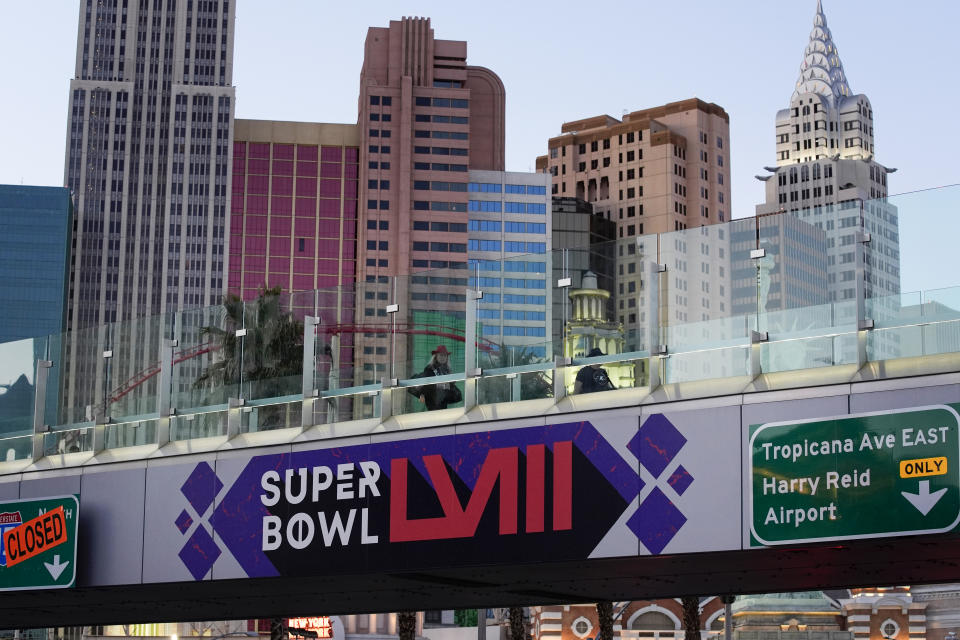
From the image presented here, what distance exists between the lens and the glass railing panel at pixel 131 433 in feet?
106

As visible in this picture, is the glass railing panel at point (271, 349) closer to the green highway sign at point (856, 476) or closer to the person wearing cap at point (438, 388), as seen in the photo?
the person wearing cap at point (438, 388)

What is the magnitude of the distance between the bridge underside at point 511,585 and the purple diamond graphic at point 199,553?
744mm

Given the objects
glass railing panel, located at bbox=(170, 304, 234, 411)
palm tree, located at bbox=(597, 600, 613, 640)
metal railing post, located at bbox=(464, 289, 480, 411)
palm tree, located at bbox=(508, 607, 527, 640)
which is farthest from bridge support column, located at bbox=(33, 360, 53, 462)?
palm tree, located at bbox=(597, 600, 613, 640)

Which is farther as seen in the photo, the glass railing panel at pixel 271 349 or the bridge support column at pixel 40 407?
the bridge support column at pixel 40 407

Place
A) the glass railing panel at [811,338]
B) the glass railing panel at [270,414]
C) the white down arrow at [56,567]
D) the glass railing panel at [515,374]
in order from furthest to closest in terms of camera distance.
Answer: the white down arrow at [56,567], the glass railing panel at [270,414], the glass railing panel at [515,374], the glass railing panel at [811,338]

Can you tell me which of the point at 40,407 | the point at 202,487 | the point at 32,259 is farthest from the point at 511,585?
the point at 32,259

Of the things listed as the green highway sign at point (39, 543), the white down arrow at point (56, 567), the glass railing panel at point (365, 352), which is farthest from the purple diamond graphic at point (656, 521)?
the white down arrow at point (56, 567)

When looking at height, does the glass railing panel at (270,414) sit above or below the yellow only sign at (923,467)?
above

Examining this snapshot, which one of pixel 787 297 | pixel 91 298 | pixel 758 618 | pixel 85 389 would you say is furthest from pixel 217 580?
pixel 91 298

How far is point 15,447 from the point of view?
3525cm

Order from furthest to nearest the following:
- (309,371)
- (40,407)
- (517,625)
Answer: (517,625) < (40,407) < (309,371)

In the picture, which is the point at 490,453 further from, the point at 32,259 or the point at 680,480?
the point at 32,259

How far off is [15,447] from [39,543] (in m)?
3.31

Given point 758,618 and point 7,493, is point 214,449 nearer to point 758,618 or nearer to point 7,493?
point 7,493
